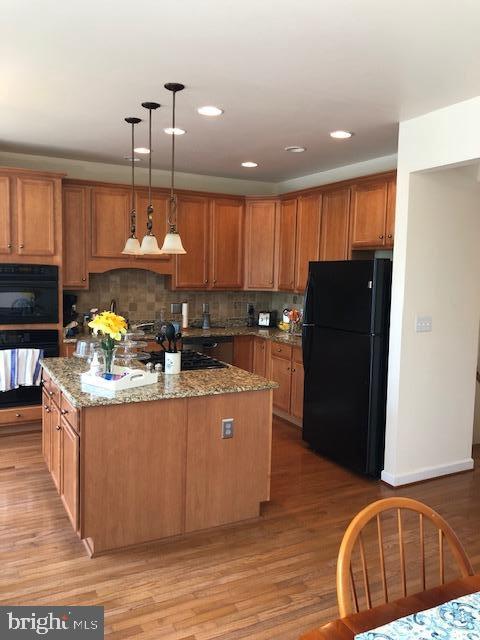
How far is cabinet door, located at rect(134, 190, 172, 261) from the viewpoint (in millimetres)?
5355

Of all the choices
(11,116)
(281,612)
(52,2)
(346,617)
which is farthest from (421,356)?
(11,116)

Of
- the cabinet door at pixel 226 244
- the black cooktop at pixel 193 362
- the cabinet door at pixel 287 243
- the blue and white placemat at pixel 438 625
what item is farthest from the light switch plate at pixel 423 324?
the blue and white placemat at pixel 438 625

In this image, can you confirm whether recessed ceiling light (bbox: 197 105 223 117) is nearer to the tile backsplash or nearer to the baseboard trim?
the tile backsplash

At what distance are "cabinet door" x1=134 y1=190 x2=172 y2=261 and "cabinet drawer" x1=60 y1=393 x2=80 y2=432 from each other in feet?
8.39

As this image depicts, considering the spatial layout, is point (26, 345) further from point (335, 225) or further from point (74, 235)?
point (335, 225)

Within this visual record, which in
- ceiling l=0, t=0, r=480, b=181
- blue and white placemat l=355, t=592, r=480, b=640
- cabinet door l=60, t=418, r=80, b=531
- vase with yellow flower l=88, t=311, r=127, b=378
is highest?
ceiling l=0, t=0, r=480, b=181

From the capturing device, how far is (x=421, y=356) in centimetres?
386

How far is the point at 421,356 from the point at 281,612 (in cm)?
217

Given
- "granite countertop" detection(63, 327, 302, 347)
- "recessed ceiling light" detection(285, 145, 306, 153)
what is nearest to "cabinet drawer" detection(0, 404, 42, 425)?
"granite countertop" detection(63, 327, 302, 347)

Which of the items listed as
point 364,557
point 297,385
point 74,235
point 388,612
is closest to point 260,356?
point 297,385

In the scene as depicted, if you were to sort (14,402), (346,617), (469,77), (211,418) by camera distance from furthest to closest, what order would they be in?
(14,402) → (211,418) → (469,77) → (346,617)

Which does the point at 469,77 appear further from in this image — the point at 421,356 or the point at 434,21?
the point at 421,356

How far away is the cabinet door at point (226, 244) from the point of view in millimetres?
5785

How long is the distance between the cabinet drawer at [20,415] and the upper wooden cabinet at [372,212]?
329cm
